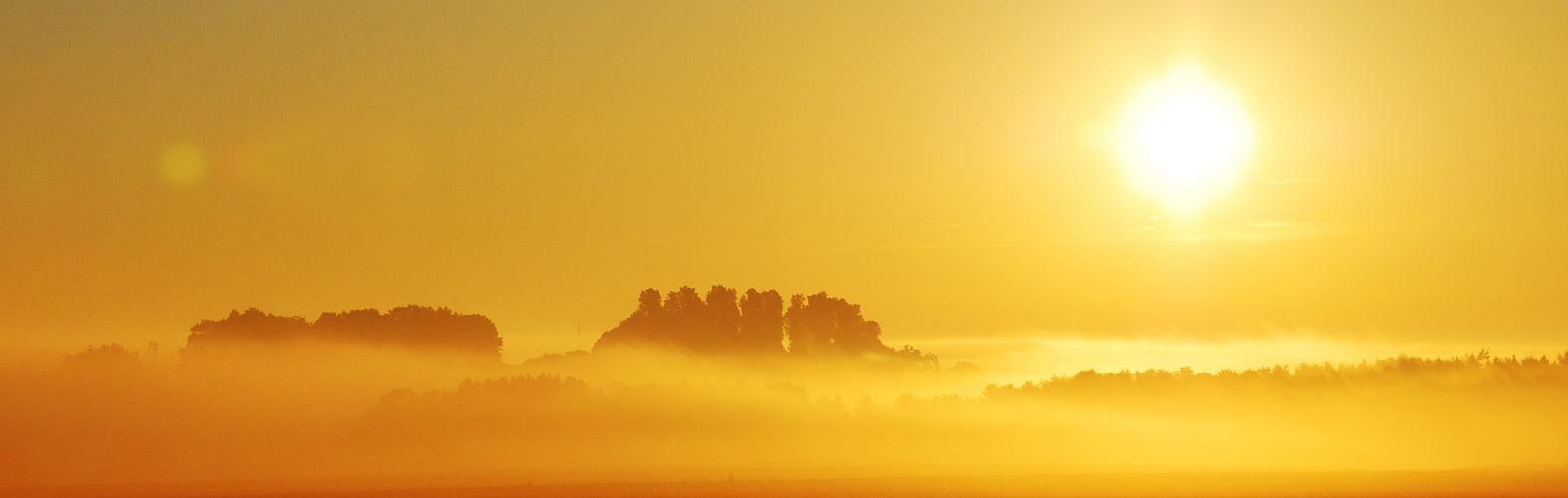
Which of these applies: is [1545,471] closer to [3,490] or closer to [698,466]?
[698,466]

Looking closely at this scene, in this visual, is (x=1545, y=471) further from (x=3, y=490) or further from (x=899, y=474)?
(x=3, y=490)

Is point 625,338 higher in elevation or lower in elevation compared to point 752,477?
higher

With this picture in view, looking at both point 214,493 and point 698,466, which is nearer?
point 214,493

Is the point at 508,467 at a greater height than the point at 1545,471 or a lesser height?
greater

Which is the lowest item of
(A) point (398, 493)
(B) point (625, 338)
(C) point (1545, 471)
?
(C) point (1545, 471)

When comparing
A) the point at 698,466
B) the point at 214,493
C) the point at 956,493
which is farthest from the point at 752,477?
the point at 214,493

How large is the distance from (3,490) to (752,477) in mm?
67798

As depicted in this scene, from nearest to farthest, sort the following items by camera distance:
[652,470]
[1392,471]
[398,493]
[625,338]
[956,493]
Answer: [956,493] → [398,493] → [1392,471] → [652,470] → [625,338]

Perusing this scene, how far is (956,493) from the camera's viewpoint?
280 feet

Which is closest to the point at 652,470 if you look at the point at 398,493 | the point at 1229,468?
the point at 398,493

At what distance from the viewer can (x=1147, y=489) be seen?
85750mm

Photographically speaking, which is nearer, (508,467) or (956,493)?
(956,493)

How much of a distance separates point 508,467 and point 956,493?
7864cm

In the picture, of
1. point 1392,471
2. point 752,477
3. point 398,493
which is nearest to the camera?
point 398,493
